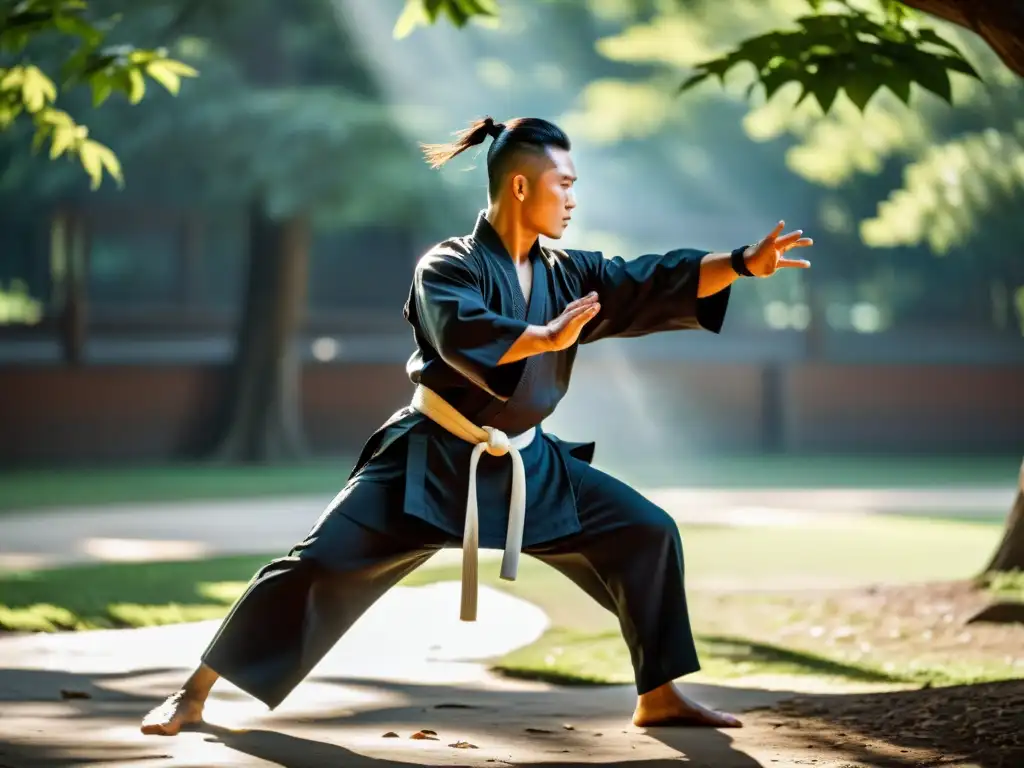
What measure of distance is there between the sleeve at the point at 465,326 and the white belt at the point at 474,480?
16 centimetres

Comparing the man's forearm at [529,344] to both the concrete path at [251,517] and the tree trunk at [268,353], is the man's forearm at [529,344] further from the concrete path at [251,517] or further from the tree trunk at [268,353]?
the tree trunk at [268,353]

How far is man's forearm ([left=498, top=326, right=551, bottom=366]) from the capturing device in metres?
4.00

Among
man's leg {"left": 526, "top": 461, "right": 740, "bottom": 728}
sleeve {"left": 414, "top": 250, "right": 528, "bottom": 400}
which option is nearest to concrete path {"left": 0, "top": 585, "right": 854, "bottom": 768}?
man's leg {"left": 526, "top": 461, "right": 740, "bottom": 728}

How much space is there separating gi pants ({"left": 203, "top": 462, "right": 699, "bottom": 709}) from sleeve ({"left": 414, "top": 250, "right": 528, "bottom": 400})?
0.44 m

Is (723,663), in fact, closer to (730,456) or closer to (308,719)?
(308,719)

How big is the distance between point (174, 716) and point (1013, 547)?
4.05m

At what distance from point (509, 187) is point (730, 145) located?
17742 millimetres

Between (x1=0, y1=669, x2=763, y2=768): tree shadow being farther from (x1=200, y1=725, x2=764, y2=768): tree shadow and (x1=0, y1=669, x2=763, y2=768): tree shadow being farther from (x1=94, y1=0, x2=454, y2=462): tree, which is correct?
(x1=94, y1=0, x2=454, y2=462): tree

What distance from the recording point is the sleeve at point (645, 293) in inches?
182

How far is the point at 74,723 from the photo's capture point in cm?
439

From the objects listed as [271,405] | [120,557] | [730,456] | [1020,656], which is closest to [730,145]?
[730,456]

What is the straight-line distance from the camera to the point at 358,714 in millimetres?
4695

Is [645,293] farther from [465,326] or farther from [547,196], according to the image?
[465,326]

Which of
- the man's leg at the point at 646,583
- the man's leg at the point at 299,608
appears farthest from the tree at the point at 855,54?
the man's leg at the point at 299,608
